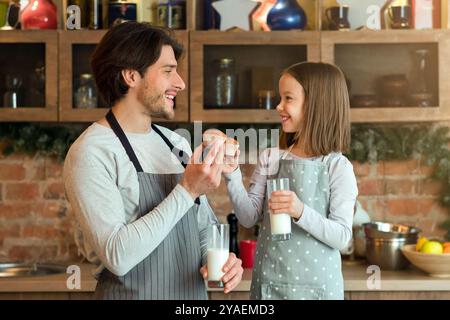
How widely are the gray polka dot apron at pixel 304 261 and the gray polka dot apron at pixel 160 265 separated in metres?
0.43

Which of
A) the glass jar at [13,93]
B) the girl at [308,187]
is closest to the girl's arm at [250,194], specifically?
the girl at [308,187]

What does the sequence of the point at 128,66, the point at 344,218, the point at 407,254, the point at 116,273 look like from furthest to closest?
1. the point at 407,254
2. the point at 344,218
3. the point at 128,66
4. the point at 116,273

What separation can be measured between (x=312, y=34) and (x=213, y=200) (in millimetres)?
945

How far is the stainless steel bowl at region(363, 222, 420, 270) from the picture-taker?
3477mm

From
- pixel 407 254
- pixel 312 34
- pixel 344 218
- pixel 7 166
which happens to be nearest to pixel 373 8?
pixel 312 34

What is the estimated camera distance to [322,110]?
8.04ft

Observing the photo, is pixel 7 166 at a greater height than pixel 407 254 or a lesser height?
greater

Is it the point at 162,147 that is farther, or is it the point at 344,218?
the point at 344,218

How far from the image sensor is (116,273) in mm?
1851

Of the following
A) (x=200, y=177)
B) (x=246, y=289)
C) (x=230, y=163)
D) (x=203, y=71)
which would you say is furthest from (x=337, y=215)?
(x=203, y=71)

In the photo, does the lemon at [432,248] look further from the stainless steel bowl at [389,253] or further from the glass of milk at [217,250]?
the glass of milk at [217,250]

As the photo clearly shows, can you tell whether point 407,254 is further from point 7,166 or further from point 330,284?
point 7,166

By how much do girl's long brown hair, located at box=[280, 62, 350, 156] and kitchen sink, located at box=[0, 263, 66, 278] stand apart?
5.33ft

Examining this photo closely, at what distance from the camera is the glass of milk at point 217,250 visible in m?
1.97
